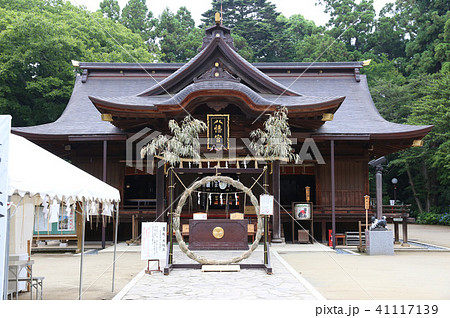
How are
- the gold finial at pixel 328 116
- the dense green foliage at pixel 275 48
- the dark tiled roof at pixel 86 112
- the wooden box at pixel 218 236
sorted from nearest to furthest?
the wooden box at pixel 218 236 → the gold finial at pixel 328 116 → the dark tiled roof at pixel 86 112 → the dense green foliage at pixel 275 48

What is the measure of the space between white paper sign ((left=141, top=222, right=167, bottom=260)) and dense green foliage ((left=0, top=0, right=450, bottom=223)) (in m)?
19.9

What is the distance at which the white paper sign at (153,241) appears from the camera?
990 centimetres

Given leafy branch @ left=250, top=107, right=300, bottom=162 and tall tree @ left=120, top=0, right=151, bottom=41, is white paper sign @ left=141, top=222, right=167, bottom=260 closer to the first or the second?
leafy branch @ left=250, top=107, right=300, bottom=162

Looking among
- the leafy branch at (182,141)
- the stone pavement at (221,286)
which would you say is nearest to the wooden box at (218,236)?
the leafy branch at (182,141)

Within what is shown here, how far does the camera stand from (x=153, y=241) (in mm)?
9992

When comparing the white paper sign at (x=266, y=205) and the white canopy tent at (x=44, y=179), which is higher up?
the white canopy tent at (x=44, y=179)

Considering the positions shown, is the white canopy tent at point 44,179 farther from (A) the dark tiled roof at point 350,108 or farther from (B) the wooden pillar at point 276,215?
(A) the dark tiled roof at point 350,108

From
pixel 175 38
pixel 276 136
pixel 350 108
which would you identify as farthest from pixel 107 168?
pixel 175 38

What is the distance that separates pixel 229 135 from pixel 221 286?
28.6 feet

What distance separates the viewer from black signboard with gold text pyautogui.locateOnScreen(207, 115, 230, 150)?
15.4 meters

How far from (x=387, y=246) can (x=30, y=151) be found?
36.3 feet

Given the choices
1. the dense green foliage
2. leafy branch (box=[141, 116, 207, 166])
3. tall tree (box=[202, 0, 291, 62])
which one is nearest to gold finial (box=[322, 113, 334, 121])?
leafy branch (box=[141, 116, 207, 166])

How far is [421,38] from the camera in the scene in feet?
123

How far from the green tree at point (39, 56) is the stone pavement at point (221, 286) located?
709 inches
